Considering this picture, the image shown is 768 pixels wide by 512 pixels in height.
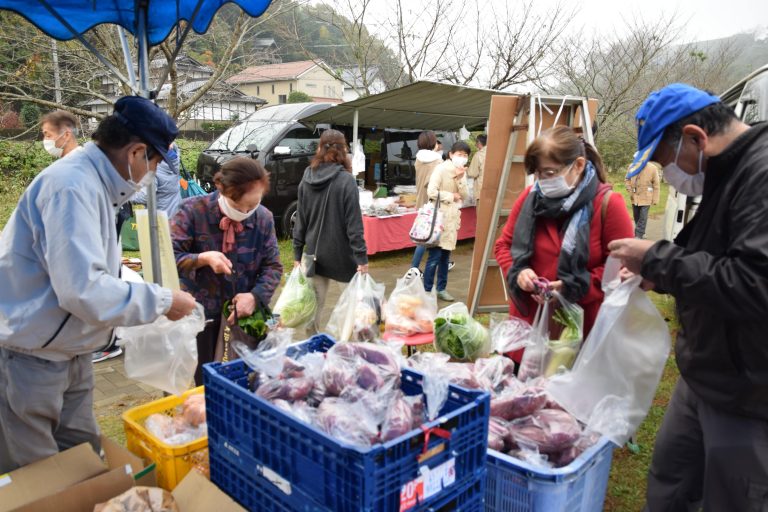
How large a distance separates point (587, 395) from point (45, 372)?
1965mm

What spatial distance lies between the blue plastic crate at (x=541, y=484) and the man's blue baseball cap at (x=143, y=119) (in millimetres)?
1564

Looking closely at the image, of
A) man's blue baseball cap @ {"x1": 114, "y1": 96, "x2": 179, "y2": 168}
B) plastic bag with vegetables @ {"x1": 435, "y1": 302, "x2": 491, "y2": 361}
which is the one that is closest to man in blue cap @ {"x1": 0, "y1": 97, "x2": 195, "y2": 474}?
man's blue baseball cap @ {"x1": 114, "y1": 96, "x2": 179, "y2": 168}

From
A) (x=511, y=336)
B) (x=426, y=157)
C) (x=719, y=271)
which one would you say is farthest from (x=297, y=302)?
(x=426, y=157)

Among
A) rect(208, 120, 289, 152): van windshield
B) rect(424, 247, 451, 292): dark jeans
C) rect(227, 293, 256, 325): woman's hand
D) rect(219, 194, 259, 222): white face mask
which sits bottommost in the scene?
rect(424, 247, 451, 292): dark jeans

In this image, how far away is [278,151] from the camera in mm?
8297

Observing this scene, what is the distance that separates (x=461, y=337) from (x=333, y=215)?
1778 millimetres

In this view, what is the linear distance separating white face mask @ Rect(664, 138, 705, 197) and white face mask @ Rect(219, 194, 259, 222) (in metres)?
1.98

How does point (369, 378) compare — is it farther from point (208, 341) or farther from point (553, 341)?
point (208, 341)

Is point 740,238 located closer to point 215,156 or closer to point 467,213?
point 467,213

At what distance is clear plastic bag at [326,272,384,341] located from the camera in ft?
10.5

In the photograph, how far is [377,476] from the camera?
1.20 meters

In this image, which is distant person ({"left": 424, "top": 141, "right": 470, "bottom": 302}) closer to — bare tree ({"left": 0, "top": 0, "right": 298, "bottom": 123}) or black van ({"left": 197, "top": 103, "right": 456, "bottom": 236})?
black van ({"left": 197, "top": 103, "right": 456, "bottom": 236})

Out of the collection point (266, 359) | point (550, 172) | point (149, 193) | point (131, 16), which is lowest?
point (266, 359)

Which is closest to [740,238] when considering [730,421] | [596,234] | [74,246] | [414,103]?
[730,421]
